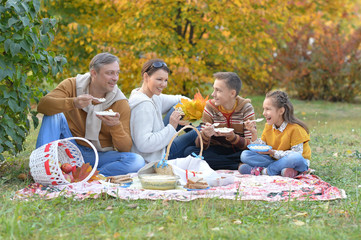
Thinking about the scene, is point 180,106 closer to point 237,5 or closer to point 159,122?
point 159,122

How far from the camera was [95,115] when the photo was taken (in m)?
4.40

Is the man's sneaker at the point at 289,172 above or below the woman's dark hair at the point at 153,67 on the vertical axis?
below

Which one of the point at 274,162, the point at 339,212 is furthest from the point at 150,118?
the point at 339,212

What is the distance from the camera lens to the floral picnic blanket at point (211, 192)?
3.57 m

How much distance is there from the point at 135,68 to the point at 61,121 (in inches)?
156

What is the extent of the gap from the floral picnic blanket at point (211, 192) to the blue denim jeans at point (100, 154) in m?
0.40

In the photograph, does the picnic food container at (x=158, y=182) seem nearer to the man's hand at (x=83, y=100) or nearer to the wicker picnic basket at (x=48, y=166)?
the wicker picnic basket at (x=48, y=166)

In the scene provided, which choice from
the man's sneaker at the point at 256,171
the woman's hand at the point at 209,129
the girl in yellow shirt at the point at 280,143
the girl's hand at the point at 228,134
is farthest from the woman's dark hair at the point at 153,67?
A: the man's sneaker at the point at 256,171

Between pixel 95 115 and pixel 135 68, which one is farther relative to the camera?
pixel 135 68

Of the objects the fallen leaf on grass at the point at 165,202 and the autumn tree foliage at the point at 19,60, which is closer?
the fallen leaf on grass at the point at 165,202

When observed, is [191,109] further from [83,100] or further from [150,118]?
[83,100]

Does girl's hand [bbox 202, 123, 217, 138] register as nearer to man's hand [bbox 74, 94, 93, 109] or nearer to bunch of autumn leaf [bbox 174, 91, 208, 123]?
bunch of autumn leaf [bbox 174, 91, 208, 123]

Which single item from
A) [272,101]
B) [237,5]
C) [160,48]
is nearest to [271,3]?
[237,5]

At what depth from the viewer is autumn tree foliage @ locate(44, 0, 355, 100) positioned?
8055 mm
